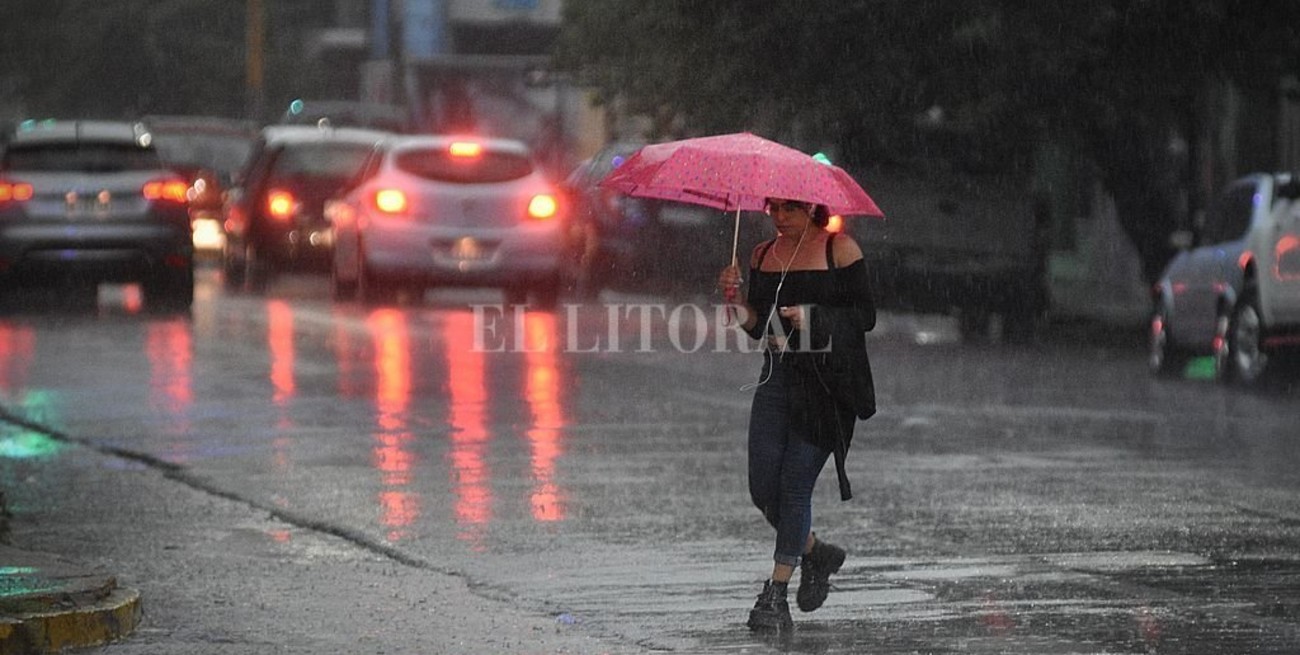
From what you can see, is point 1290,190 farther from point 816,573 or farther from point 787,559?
point 787,559

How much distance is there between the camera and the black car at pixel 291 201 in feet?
95.9

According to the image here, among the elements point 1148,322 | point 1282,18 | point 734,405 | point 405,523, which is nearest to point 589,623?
point 405,523

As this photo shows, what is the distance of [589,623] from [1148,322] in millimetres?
19112

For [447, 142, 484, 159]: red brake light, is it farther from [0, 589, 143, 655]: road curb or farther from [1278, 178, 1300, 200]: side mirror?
[0, 589, 143, 655]: road curb

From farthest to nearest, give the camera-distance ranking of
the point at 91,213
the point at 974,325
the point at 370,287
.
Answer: the point at 370,287, the point at 974,325, the point at 91,213

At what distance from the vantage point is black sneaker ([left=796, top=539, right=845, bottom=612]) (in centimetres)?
908

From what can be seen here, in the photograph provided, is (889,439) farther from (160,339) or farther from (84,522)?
(160,339)

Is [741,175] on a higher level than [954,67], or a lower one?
lower

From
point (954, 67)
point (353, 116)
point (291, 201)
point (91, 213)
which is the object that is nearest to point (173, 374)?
point (91, 213)

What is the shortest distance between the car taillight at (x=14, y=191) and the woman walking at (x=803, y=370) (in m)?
16.4

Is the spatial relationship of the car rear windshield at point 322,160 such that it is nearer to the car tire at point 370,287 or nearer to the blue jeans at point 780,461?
the car tire at point 370,287

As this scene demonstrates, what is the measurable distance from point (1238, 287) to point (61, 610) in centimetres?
1249

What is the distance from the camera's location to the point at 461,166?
25.8 metres

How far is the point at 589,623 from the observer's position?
29.3 ft
